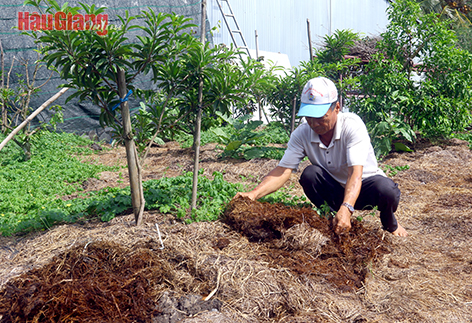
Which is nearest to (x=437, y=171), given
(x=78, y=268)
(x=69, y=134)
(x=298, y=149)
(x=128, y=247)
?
(x=298, y=149)

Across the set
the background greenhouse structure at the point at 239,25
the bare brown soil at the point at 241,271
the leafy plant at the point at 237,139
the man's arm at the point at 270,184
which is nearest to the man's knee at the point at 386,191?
the bare brown soil at the point at 241,271

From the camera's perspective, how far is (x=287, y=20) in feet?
45.8

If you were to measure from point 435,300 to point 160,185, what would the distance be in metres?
2.72

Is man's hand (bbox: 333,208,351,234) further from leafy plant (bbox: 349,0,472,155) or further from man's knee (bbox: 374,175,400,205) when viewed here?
leafy plant (bbox: 349,0,472,155)

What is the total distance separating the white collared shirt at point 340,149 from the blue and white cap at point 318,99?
0.90 ft

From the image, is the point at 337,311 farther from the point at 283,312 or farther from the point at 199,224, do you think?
the point at 199,224

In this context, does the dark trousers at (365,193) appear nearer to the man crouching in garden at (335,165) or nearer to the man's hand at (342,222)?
the man crouching in garden at (335,165)

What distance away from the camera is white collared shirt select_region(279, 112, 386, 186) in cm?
302

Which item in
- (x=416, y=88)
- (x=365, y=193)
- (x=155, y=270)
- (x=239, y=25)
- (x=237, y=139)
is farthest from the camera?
(x=239, y=25)

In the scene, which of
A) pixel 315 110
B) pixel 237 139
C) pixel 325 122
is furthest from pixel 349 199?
pixel 237 139

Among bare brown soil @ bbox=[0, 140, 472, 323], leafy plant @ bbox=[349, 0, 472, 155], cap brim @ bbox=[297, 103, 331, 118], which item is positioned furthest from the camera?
leafy plant @ bbox=[349, 0, 472, 155]

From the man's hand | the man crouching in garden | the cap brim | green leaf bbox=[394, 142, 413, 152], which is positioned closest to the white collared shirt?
the man crouching in garden

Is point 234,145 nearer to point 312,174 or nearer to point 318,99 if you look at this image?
point 312,174

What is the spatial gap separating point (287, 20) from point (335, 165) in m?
12.0
